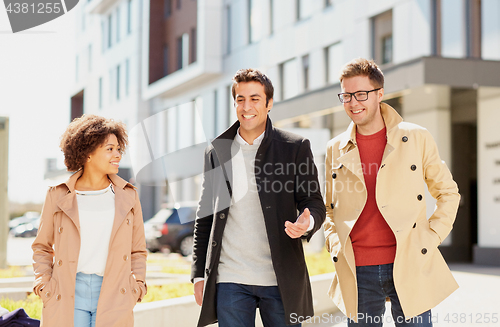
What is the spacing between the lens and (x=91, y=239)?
3.24 m

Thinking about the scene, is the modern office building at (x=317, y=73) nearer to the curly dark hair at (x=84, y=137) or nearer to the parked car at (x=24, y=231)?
the curly dark hair at (x=84, y=137)

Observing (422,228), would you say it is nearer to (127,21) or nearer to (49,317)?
(49,317)

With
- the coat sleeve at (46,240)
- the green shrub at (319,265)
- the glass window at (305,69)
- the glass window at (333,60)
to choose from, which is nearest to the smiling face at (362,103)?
the coat sleeve at (46,240)

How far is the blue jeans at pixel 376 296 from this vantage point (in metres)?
3.36

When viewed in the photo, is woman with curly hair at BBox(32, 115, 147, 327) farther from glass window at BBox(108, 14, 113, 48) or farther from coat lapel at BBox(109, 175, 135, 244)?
glass window at BBox(108, 14, 113, 48)

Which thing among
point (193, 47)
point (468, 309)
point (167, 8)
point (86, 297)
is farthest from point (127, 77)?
point (86, 297)

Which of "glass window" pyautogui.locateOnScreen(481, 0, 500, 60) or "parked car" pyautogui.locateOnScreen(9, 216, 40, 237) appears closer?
"glass window" pyautogui.locateOnScreen(481, 0, 500, 60)

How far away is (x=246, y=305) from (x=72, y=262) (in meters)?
0.99

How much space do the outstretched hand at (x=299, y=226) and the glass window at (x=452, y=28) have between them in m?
12.6

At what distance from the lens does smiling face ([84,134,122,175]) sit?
133 inches

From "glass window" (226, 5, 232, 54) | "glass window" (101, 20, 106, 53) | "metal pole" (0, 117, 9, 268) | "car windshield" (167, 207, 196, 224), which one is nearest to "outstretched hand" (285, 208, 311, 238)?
"metal pole" (0, 117, 9, 268)

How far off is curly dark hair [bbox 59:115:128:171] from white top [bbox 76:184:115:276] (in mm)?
212

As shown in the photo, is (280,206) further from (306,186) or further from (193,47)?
(193,47)

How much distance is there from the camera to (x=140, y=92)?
3791 cm
